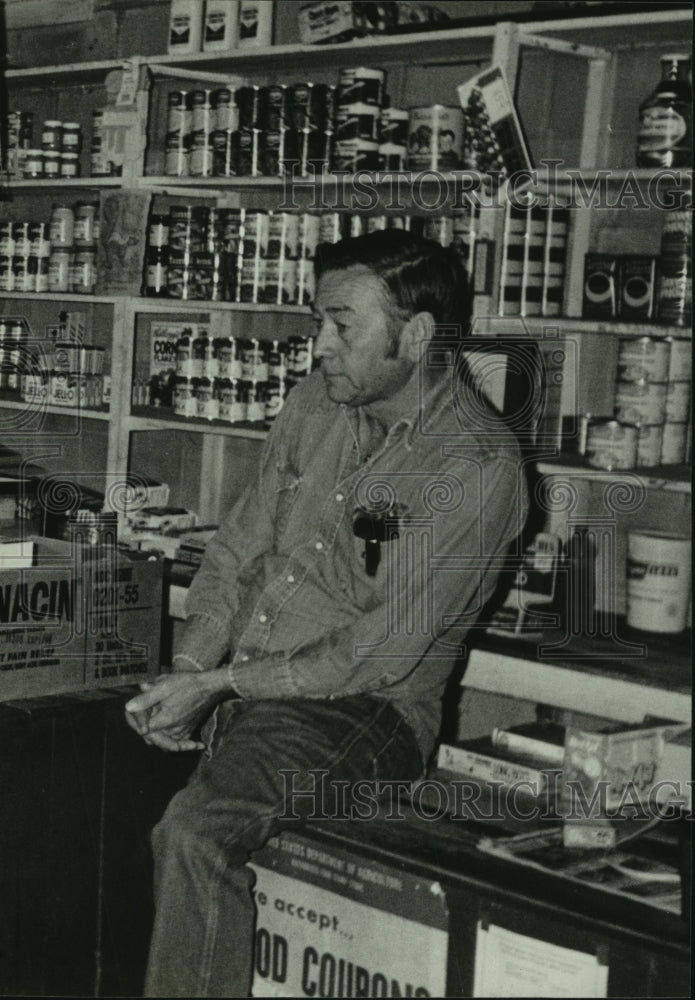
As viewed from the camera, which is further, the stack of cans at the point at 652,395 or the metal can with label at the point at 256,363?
the metal can with label at the point at 256,363

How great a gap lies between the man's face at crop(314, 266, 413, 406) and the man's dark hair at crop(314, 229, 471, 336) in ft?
0.07

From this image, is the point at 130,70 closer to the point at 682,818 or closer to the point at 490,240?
the point at 490,240

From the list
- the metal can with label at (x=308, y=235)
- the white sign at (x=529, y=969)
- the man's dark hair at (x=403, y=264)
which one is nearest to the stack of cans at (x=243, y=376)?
the metal can with label at (x=308, y=235)

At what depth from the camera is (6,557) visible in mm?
2645

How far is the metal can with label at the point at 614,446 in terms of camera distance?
2924 millimetres

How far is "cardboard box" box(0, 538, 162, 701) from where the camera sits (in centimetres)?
262

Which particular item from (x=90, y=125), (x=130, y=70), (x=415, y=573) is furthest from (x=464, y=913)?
(x=90, y=125)

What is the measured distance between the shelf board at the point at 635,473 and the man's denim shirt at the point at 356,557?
0.56m

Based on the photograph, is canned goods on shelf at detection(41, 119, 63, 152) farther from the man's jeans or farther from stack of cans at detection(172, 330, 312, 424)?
the man's jeans

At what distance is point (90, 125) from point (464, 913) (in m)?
3.51

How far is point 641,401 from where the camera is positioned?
115 inches

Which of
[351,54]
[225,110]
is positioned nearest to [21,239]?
[225,110]

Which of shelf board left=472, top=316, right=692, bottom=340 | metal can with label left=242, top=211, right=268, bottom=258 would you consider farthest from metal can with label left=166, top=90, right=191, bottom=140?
shelf board left=472, top=316, right=692, bottom=340

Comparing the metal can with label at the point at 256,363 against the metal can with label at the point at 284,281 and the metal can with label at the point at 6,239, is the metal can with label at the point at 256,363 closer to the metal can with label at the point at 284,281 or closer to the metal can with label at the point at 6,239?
the metal can with label at the point at 284,281
